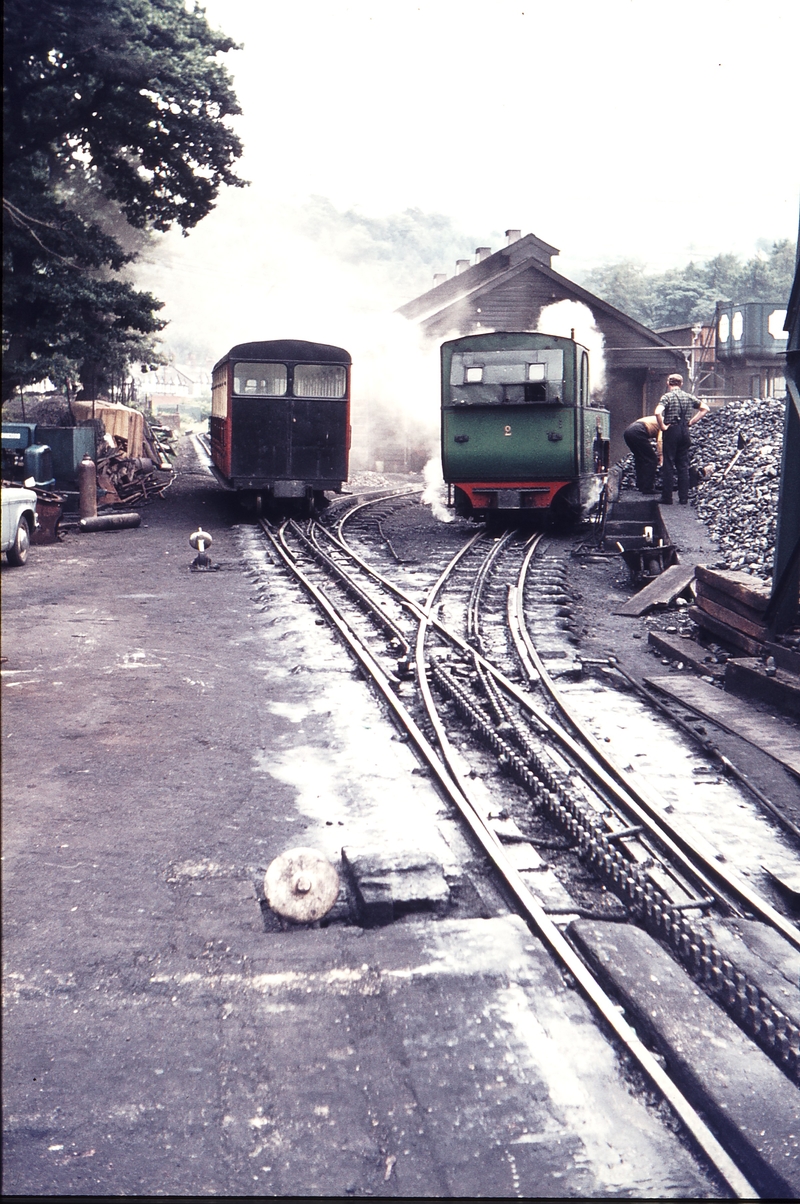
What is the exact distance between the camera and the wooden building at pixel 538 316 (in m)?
34.6

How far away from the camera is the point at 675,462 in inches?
655

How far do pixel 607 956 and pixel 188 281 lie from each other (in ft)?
562

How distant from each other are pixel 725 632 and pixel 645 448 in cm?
805

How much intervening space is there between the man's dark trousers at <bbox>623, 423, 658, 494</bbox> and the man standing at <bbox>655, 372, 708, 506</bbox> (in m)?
0.53

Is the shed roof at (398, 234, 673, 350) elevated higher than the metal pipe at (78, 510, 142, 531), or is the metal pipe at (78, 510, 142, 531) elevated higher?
Result: the shed roof at (398, 234, 673, 350)

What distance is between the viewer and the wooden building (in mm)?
34594

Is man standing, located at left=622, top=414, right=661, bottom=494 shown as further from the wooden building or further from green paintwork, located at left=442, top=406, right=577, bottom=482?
the wooden building

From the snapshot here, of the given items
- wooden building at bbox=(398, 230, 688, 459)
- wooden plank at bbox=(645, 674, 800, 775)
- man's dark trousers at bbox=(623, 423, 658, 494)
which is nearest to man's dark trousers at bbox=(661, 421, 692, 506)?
man's dark trousers at bbox=(623, 423, 658, 494)

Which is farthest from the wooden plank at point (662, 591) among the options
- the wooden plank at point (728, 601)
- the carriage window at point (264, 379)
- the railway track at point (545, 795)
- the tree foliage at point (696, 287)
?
the tree foliage at point (696, 287)

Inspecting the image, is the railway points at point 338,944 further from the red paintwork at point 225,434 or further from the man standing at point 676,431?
the red paintwork at point 225,434

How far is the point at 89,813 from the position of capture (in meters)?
5.95

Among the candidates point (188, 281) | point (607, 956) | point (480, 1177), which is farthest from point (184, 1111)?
point (188, 281)

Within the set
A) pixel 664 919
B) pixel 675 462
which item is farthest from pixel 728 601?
pixel 675 462

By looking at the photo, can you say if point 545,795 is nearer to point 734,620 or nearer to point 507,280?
point 734,620
